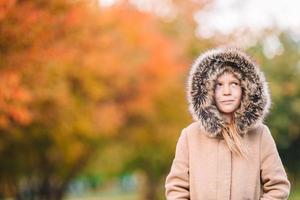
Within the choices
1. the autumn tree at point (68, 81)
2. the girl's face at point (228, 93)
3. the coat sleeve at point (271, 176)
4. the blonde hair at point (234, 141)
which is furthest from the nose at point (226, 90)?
the autumn tree at point (68, 81)

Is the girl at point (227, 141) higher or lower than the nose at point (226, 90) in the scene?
lower

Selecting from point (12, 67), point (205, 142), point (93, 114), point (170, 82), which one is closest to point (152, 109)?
point (170, 82)

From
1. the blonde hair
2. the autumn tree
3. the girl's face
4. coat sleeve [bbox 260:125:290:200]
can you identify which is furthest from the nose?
the autumn tree

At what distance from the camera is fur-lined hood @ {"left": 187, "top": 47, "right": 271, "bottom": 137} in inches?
213

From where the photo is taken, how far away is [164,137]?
122ft

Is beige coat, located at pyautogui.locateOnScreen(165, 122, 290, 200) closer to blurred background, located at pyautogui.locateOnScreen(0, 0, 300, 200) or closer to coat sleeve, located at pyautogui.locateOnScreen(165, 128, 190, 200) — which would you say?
coat sleeve, located at pyautogui.locateOnScreen(165, 128, 190, 200)

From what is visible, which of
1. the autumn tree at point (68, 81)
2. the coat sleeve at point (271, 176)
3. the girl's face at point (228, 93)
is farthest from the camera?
the autumn tree at point (68, 81)

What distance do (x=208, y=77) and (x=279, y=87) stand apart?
35.0 m

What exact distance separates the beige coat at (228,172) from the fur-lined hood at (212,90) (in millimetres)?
93

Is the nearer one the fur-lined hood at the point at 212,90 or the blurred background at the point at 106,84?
the fur-lined hood at the point at 212,90

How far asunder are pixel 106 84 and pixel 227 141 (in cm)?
2802

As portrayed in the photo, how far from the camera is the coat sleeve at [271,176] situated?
5.36 meters

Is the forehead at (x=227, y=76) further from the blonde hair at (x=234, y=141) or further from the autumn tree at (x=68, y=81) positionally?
the autumn tree at (x=68, y=81)

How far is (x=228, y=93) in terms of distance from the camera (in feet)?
17.9
